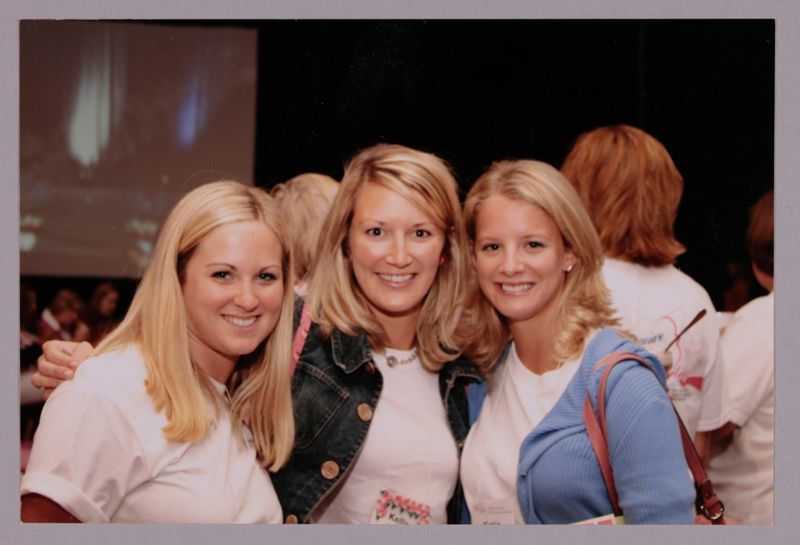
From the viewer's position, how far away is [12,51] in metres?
3.29

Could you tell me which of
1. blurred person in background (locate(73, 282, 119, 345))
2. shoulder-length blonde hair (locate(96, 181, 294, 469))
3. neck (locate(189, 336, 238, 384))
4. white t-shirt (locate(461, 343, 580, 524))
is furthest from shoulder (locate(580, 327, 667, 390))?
blurred person in background (locate(73, 282, 119, 345))

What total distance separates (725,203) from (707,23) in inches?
26.4

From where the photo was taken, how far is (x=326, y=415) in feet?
9.89

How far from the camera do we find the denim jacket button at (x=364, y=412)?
2.99 metres

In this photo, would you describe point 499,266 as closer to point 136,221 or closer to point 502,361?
point 502,361

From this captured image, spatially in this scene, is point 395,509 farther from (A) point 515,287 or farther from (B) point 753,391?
(B) point 753,391

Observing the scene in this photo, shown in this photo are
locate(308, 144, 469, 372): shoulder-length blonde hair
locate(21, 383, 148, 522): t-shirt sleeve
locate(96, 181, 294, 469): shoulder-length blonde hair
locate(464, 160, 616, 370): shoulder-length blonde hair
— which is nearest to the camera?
locate(21, 383, 148, 522): t-shirt sleeve

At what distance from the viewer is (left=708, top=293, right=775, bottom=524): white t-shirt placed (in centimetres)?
330

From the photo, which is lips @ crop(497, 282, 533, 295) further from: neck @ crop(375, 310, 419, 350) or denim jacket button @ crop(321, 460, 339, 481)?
denim jacket button @ crop(321, 460, 339, 481)

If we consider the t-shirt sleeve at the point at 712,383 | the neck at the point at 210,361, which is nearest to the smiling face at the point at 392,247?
the neck at the point at 210,361

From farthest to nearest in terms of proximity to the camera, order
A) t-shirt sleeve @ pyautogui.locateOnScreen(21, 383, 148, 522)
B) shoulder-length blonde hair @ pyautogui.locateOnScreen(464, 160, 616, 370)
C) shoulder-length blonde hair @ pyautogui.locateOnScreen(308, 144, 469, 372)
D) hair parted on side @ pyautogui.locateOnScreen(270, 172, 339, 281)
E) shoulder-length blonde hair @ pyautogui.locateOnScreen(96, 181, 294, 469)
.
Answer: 1. hair parted on side @ pyautogui.locateOnScreen(270, 172, 339, 281)
2. shoulder-length blonde hair @ pyautogui.locateOnScreen(308, 144, 469, 372)
3. shoulder-length blonde hair @ pyautogui.locateOnScreen(464, 160, 616, 370)
4. shoulder-length blonde hair @ pyautogui.locateOnScreen(96, 181, 294, 469)
5. t-shirt sleeve @ pyautogui.locateOnScreen(21, 383, 148, 522)

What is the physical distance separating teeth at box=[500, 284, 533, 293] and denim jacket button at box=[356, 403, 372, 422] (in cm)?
63

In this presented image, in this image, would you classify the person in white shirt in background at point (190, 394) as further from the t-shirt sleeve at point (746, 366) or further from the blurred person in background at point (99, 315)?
the t-shirt sleeve at point (746, 366)

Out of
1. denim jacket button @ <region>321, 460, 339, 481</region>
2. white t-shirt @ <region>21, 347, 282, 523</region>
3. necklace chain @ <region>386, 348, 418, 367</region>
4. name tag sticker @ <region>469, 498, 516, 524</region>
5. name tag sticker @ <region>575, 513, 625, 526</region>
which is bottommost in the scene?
name tag sticker @ <region>469, 498, 516, 524</region>
